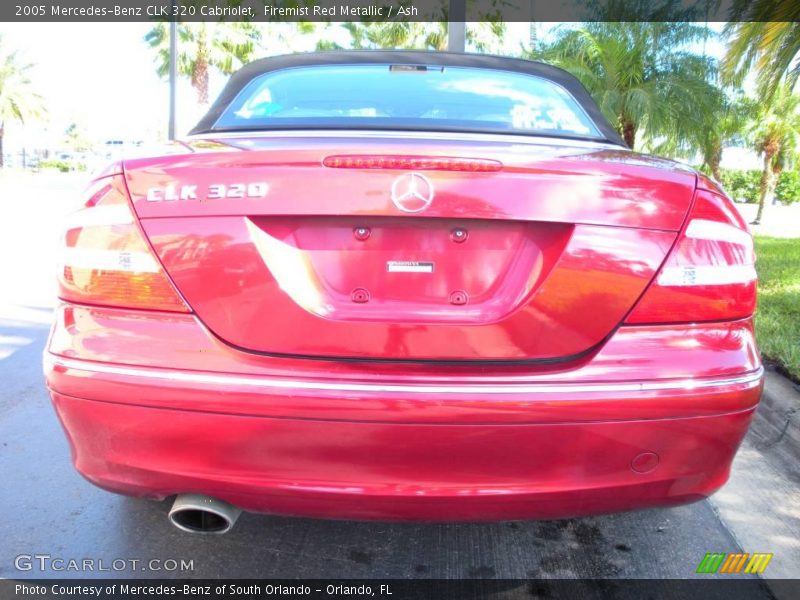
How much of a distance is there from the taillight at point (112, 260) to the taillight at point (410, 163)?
528 mm

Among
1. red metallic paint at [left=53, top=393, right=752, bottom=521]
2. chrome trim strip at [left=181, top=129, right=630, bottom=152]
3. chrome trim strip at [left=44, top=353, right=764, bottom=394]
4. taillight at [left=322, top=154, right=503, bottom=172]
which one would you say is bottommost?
red metallic paint at [left=53, top=393, right=752, bottom=521]

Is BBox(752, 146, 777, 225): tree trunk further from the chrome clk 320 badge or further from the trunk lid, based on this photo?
the chrome clk 320 badge

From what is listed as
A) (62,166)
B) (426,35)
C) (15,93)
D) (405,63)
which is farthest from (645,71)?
(62,166)

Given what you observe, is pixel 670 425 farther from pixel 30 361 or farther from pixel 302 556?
pixel 30 361

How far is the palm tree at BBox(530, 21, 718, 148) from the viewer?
13797 mm

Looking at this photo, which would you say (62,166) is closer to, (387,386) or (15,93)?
(15,93)

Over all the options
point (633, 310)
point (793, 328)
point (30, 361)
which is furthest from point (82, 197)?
point (793, 328)

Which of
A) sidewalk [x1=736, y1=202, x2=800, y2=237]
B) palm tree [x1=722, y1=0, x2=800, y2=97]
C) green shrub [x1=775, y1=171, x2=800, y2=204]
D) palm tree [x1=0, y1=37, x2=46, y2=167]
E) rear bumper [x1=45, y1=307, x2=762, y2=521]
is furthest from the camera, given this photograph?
palm tree [x1=0, y1=37, x2=46, y2=167]

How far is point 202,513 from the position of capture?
1.93 meters

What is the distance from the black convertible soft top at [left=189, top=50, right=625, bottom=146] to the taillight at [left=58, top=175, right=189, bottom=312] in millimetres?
1248

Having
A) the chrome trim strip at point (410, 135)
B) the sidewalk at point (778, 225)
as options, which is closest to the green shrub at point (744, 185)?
the sidewalk at point (778, 225)

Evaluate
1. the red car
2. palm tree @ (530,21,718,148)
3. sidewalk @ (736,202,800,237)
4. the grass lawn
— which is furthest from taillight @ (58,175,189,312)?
palm tree @ (530,21,718,148)

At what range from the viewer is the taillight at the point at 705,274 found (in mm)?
1789

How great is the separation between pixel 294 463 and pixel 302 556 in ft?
2.76
